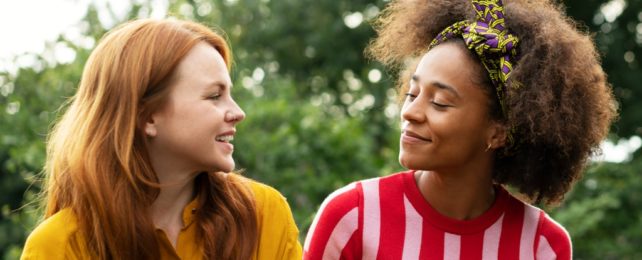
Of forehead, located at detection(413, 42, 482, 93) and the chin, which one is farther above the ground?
forehead, located at detection(413, 42, 482, 93)

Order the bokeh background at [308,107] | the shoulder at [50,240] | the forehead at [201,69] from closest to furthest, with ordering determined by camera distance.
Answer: the shoulder at [50,240], the forehead at [201,69], the bokeh background at [308,107]

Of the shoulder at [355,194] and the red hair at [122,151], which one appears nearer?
the red hair at [122,151]

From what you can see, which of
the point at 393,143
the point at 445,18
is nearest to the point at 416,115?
the point at 445,18

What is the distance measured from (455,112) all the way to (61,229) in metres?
1.28

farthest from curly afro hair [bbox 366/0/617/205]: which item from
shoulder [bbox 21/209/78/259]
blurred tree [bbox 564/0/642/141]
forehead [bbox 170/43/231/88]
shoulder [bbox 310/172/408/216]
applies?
blurred tree [bbox 564/0/642/141]

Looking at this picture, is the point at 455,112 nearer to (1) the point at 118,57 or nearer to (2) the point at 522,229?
(2) the point at 522,229

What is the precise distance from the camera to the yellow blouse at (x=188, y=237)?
3.09 meters

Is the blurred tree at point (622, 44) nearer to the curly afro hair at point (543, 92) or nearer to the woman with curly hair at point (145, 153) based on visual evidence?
the curly afro hair at point (543, 92)

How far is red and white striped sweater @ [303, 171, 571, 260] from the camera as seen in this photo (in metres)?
3.37

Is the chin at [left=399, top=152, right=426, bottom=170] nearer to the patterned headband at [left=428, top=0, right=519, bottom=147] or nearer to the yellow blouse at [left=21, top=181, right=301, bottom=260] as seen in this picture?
the patterned headband at [left=428, top=0, right=519, bottom=147]

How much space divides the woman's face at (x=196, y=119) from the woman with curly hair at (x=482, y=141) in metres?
0.45

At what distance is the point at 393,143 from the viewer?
8.21 metres

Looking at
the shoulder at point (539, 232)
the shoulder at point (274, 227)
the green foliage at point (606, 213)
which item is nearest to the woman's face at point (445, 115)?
the shoulder at point (539, 232)

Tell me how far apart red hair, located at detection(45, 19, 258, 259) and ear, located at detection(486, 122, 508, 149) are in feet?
2.78
